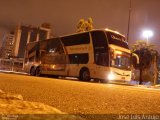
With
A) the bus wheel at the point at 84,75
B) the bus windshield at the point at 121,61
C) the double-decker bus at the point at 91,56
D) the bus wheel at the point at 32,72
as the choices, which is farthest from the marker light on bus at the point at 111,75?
the bus wheel at the point at 32,72

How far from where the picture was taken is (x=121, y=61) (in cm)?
1730

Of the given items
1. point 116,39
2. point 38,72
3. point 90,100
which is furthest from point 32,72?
point 90,100

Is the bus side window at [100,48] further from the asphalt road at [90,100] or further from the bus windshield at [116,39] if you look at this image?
the asphalt road at [90,100]

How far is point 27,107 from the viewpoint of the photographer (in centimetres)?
314

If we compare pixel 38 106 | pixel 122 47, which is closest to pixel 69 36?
pixel 122 47

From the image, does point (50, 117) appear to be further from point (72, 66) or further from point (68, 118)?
point (72, 66)

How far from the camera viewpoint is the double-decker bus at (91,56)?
16.7 m

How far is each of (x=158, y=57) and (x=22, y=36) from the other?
10102 centimetres

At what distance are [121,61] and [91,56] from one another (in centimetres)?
210

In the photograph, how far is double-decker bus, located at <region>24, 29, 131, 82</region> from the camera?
16.7 m

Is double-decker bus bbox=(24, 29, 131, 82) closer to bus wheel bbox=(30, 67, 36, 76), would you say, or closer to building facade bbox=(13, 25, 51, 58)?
bus wheel bbox=(30, 67, 36, 76)

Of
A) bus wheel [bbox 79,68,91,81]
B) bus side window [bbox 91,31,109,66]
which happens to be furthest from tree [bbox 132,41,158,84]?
bus side window [bbox 91,31,109,66]

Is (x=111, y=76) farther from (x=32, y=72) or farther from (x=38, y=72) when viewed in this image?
(x=32, y=72)

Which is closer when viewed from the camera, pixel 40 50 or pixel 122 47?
pixel 122 47
